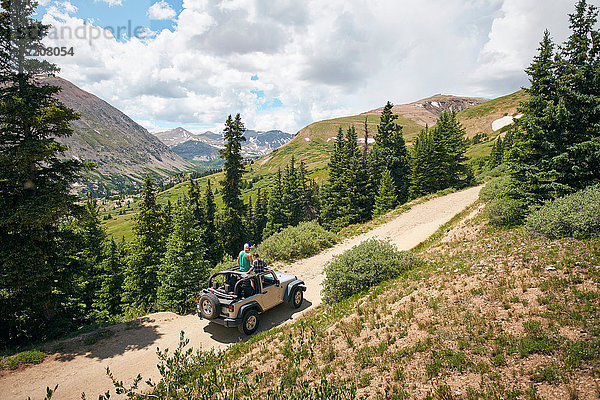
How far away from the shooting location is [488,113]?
4953 inches

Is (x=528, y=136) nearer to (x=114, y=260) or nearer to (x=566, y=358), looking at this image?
(x=566, y=358)

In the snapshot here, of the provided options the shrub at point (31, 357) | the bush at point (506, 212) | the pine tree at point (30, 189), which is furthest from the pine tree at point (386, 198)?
the shrub at point (31, 357)

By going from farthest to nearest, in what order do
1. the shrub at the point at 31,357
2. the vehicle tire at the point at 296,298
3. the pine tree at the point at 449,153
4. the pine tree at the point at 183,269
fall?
1. the pine tree at the point at 449,153
2. the pine tree at the point at 183,269
3. the vehicle tire at the point at 296,298
4. the shrub at the point at 31,357

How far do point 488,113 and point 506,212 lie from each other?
14453 centimetres

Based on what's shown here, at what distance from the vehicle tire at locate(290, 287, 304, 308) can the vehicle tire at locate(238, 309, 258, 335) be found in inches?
85.0

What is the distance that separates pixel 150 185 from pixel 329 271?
69.6ft

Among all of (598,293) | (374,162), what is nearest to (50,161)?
(598,293)

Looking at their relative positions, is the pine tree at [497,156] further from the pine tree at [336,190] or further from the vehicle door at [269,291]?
the vehicle door at [269,291]

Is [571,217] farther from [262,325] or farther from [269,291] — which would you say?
[262,325]

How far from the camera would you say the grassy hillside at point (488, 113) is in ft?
380

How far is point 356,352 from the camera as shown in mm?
6730

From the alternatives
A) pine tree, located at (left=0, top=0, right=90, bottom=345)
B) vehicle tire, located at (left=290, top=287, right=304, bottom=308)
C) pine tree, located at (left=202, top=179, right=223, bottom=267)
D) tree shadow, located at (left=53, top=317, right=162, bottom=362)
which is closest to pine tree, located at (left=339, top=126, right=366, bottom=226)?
pine tree, located at (left=202, top=179, right=223, bottom=267)

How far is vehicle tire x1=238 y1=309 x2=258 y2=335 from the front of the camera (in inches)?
378

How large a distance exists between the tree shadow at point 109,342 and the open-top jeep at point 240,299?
2.45 metres
